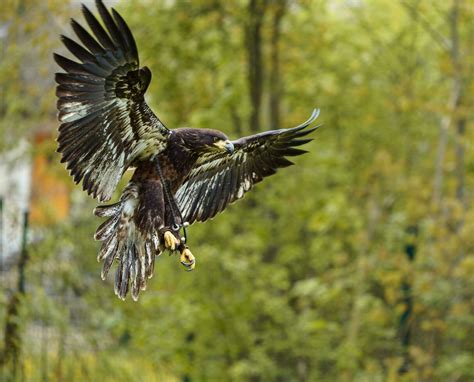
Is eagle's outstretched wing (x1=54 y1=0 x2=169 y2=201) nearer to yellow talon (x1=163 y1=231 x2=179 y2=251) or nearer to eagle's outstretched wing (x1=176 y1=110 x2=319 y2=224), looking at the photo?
yellow talon (x1=163 y1=231 x2=179 y2=251)

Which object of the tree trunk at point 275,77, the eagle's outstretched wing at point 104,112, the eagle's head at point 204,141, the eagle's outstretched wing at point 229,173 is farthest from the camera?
the tree trunk at point 275,77

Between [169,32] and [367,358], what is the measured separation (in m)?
4.29

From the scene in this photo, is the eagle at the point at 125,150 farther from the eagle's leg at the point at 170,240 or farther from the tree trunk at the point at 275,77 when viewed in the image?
the tree trunk at the point at 275,77

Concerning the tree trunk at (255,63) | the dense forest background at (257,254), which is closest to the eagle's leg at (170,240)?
the dense forest background at (257,254)

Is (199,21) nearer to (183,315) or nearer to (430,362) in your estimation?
(183,315)

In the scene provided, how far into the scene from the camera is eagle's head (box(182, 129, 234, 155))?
445 cm

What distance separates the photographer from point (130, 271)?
453cm

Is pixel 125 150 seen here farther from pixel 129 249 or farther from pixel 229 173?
pixel 229 173

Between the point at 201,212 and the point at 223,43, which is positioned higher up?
the point at 223,43

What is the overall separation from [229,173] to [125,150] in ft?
3.43

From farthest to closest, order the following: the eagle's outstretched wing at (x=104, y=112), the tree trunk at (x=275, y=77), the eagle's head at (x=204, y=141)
→ 1. the tree trunk at (x=275, y=77)
2. the eagle's head at (x=204, y=141)
3. the eagle's outstretched wing at (x=104, y=112)

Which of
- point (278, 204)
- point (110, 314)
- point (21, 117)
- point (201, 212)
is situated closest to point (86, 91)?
point (201, 212)

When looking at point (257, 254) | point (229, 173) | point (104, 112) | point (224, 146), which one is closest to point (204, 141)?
point (224, 146)

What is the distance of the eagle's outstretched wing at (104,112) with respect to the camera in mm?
4199
